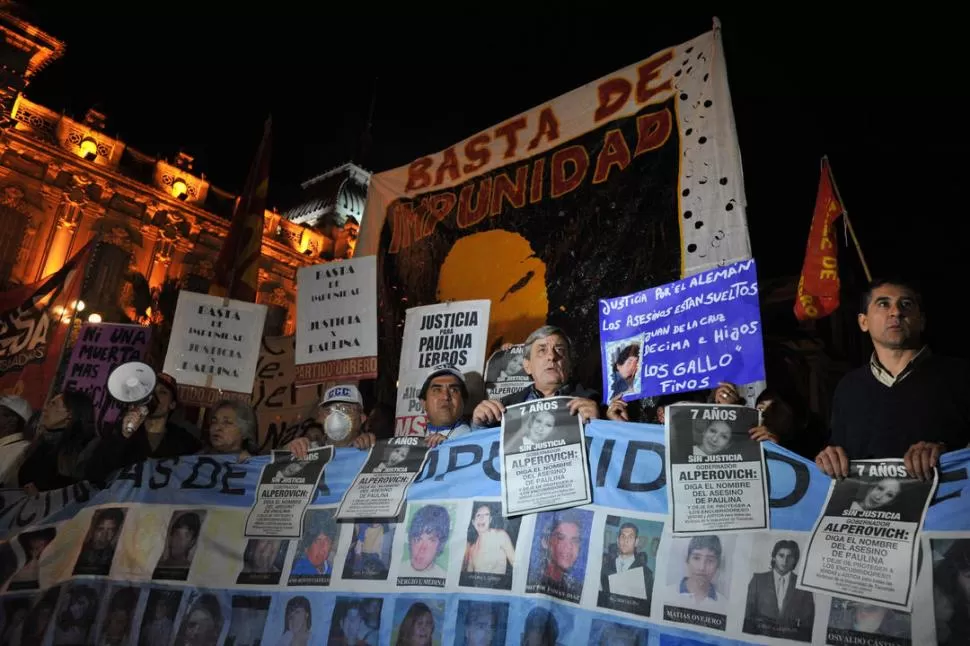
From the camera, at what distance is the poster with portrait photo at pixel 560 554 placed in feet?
9.93

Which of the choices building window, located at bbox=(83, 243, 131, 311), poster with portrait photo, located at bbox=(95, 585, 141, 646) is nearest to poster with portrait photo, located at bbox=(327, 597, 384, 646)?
poster with portrait photo, located at bbox=(95, 585, 141, 646)

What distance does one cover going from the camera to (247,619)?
11.7ft

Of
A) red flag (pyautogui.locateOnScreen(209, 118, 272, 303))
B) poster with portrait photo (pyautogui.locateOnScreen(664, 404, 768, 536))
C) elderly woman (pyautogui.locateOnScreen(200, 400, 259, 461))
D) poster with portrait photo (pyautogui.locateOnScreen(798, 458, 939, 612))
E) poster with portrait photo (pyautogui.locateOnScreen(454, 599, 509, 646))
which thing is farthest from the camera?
red flag (pyautogui.locateOnScreen(209, 118, 272, 303))

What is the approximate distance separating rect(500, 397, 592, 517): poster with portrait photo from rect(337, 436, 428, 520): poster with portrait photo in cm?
61

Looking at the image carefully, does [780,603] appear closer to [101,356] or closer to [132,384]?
[132,384]

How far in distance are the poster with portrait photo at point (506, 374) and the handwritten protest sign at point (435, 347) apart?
15 cm

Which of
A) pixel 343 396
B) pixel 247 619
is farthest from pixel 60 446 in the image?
pixel 247 619

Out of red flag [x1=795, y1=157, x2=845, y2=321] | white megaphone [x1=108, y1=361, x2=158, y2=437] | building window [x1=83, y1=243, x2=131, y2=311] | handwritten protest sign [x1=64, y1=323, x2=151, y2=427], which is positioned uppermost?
building window [x1=83, y1=243, x2=131, y2=311]

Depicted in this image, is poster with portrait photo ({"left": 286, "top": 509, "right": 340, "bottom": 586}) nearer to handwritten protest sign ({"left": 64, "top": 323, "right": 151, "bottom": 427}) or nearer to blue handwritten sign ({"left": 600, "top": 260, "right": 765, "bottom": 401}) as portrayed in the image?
blue handwritten sign ({"left": 600, "top": 260, "right": 765, "bottom": 401})

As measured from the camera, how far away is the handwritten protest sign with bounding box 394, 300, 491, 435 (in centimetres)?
554

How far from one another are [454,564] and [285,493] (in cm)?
125

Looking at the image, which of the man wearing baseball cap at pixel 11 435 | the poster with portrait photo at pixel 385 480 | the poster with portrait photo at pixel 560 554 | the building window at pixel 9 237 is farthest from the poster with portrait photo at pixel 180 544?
the building window at pixel 9 237

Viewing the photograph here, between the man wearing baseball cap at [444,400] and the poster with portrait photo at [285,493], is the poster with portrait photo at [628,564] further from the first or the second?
the poster with portrait photo at [285,493]

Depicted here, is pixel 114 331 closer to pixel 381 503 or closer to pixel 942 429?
pixel 381 503
